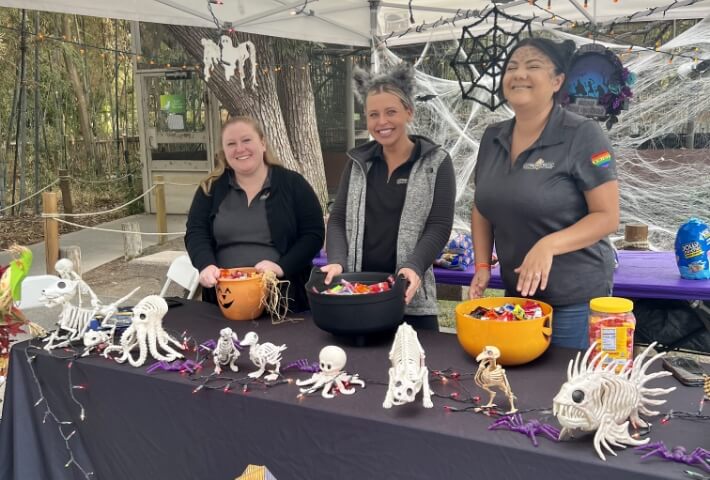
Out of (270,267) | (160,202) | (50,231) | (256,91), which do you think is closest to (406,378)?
(270,267)

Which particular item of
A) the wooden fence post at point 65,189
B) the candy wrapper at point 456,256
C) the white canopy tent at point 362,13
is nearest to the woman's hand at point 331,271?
the candy wrapper at point 456,256

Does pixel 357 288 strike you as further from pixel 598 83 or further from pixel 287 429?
A: pixel 598 83

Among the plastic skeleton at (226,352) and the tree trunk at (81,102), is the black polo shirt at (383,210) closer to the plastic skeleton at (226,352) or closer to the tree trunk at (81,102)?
the plastic skeleton at (226,352)

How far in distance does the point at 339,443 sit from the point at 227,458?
31 cm

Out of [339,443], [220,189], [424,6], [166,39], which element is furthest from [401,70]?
[166,39]

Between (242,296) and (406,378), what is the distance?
2.49ft

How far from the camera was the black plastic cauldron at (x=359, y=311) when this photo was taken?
150 cm

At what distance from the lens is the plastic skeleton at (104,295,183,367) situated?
5.09ft

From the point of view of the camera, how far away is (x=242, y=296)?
1805 millimetres

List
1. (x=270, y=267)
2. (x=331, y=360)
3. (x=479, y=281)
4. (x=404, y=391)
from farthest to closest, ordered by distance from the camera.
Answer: (x=270, y=267)
(x=479, y=281)
(x=331, y=360)
(x=404, y=391)

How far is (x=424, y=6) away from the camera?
11.7 feet

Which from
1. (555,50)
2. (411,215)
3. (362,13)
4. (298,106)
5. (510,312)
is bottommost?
(510,312)

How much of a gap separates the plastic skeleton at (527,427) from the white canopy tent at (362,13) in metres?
2.35

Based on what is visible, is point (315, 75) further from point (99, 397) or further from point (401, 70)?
point (99, 397)
